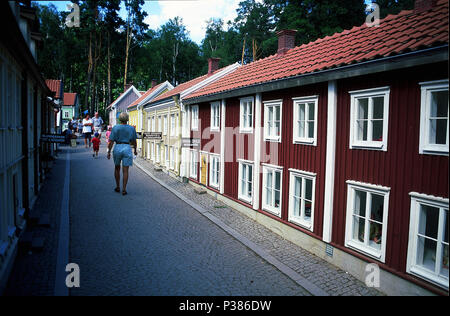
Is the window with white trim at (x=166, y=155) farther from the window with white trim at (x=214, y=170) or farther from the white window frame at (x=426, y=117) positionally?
the white window frame at (x=426, y=117)

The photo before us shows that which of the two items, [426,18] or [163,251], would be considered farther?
[163,251]

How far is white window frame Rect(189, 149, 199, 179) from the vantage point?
15.3 m

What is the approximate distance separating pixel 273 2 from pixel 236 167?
28185 millimetres

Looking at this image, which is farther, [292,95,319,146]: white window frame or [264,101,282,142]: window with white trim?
[264,101,282,142]: window with white trim

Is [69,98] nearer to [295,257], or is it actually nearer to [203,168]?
[203,168]

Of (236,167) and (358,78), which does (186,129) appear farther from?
(358,78)

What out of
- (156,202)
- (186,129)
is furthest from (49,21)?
(156,202)

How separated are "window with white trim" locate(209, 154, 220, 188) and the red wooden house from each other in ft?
8.34

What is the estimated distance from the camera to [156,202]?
1172 centimetres

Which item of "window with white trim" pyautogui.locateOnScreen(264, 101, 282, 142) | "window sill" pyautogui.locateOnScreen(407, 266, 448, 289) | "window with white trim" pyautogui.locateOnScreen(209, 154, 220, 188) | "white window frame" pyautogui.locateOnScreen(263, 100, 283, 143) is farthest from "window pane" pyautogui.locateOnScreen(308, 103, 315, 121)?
"window with white trim" pyautogui.locateOnScreen(209, 154, 220, 188)

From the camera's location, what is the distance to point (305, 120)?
8.13m

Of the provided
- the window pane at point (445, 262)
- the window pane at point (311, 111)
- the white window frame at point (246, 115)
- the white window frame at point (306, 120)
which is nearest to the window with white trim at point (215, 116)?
the white window frame at point (246, 115)

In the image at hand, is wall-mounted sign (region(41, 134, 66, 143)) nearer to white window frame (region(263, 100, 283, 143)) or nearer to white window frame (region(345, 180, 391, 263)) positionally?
white window frame (region(263, 100, 283, 143))

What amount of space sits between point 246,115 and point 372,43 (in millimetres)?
4739
